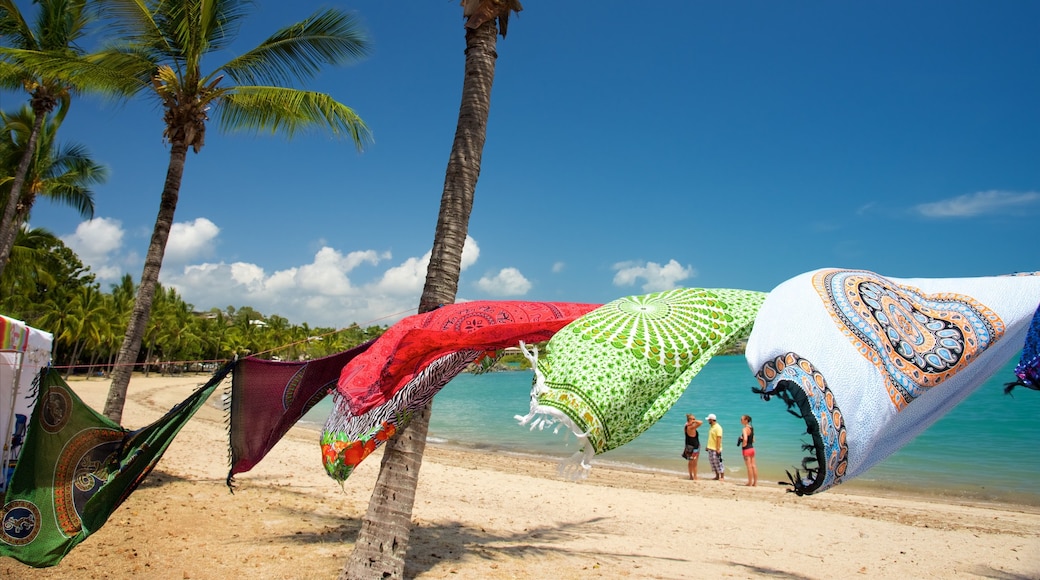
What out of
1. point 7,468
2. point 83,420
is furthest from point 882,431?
point 7,468

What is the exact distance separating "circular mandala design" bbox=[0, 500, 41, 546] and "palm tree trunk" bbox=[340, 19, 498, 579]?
6.47 feet

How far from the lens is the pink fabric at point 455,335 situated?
9.12ft

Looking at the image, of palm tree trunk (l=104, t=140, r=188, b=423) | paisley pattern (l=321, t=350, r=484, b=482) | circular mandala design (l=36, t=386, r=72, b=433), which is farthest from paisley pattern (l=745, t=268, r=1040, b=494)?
palm tree trunk (l=104, t=140, r=188, b=423)

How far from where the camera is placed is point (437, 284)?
444 centimetres

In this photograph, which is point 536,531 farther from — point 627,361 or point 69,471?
point 627,361

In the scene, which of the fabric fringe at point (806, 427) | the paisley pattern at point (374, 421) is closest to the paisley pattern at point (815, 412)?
the fabric fringe at point (806, 427)

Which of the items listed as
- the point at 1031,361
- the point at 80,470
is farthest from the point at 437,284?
the point at 1031,361

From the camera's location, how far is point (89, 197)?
1723 centimetres

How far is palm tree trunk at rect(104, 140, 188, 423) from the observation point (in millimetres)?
6812

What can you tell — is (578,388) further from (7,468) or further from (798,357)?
(7,468)

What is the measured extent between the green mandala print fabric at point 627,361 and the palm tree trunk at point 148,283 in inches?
239

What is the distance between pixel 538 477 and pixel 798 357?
932 cm

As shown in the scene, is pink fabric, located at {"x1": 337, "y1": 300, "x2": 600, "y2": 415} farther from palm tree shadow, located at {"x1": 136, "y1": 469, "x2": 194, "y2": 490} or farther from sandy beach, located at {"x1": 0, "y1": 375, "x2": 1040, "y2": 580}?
palm tree shadow, located at {"x1": 136, "y1": 469, "x2": 194, "y2": 490}

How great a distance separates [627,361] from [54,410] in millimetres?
4162
